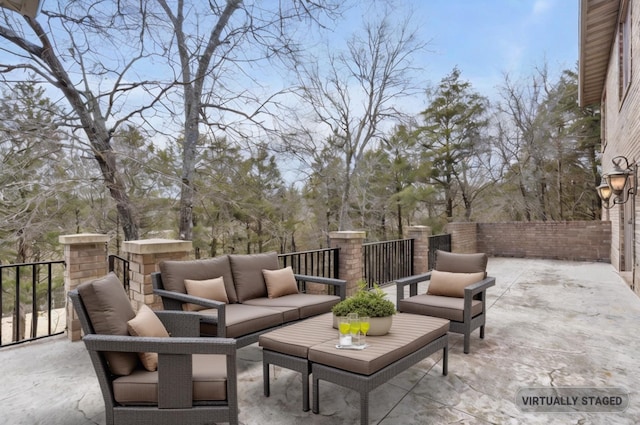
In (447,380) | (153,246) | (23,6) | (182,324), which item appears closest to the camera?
(23,6)

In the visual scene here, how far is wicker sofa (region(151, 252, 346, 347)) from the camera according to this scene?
9.30ft

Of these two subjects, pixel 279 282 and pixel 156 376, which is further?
pixel 279 282

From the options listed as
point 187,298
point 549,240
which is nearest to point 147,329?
point 187,298

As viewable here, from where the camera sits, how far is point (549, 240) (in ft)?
35.4

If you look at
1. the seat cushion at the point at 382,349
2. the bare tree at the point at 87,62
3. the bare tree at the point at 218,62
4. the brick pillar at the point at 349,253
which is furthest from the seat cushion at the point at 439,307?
the bare tree at the point at 87,62

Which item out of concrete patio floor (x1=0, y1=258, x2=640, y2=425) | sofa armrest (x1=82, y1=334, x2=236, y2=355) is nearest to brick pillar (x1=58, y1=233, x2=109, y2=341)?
concrete patio floor (x1=0, y1=258, x2=640, y2=425)

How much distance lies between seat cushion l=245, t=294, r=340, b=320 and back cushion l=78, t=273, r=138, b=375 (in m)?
1.51

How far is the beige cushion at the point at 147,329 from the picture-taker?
1.93 m

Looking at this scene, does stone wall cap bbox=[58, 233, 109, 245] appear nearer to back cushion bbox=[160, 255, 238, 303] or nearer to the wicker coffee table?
back cushion bbox=[160, 255, 238, 303]

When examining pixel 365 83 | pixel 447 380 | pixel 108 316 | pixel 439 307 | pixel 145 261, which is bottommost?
pixel 447 380

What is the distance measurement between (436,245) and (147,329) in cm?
781

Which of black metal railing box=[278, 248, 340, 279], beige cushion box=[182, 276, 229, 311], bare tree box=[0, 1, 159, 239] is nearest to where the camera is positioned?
beige cushion box=[182, 276, 229, 311]

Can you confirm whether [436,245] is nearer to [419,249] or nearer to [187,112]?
[419,249]

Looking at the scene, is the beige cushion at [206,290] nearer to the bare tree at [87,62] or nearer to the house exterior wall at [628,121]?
the bare tree at [87,62]
